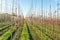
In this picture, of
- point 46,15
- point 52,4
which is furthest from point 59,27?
point 46,15

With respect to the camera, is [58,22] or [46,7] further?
[46,7]

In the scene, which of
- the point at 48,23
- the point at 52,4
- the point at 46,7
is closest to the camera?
the point at 52,4

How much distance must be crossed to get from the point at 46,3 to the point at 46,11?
1262 mm

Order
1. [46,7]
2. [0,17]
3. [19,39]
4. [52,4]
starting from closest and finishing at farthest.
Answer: [19,39] → [52,4] → [46,7] → [0,17]

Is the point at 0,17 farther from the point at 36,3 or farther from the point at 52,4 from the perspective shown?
the point at 52,4

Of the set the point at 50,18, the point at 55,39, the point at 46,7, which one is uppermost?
the point at 46,7

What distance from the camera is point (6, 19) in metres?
27.3

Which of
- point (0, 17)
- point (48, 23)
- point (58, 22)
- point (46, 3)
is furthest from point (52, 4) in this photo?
point (0, 17)

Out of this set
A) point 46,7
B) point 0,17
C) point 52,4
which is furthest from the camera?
point 0,17

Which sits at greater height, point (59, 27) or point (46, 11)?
point (46, 11)

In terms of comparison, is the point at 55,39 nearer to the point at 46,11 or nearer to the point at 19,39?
the point at 19,39

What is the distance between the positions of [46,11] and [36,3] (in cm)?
140

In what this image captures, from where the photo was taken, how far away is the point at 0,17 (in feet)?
86.5

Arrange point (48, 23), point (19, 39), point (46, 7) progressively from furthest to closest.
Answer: point (48, 23) < point (46, 7) < point (19, 39)
